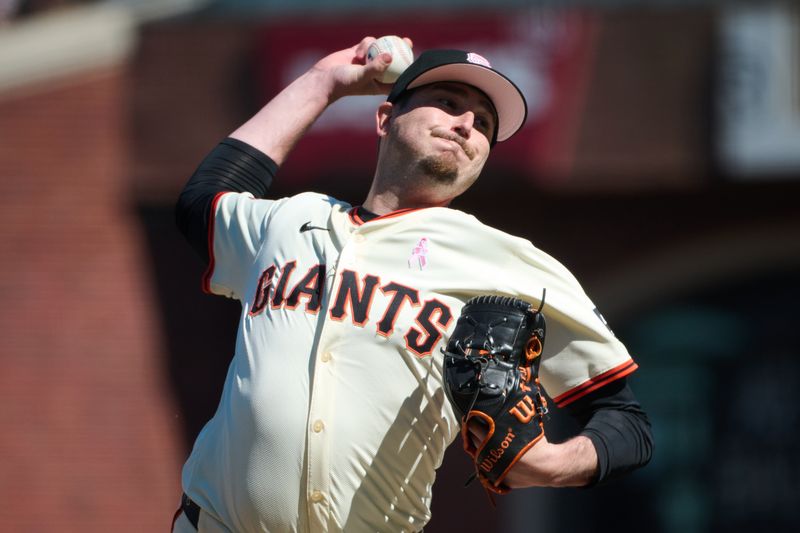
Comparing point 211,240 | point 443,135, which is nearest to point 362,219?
point 443,135

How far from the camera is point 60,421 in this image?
1081cm

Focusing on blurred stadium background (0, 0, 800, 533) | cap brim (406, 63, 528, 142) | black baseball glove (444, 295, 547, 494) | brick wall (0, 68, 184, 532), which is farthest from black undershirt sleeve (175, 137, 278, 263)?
brick wall (0, 68, 184, 532)

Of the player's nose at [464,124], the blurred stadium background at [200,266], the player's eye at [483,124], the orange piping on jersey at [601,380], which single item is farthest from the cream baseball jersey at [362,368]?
the blurred stadium background at [200,266]

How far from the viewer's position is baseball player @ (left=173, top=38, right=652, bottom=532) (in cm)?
288

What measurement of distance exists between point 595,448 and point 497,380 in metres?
0.29

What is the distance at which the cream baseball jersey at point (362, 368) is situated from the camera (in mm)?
2898

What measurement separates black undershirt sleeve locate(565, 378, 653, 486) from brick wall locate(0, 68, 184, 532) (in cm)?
815

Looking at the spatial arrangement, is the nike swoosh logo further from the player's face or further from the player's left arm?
the player's left arm

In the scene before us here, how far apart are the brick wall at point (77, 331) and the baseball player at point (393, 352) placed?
7800 mm

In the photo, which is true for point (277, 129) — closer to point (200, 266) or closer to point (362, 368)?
point (362, 368)

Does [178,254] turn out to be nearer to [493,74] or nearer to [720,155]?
[720,155]

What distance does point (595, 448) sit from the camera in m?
2.81

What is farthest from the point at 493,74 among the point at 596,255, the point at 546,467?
the point at 596,255

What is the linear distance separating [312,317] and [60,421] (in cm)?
831
